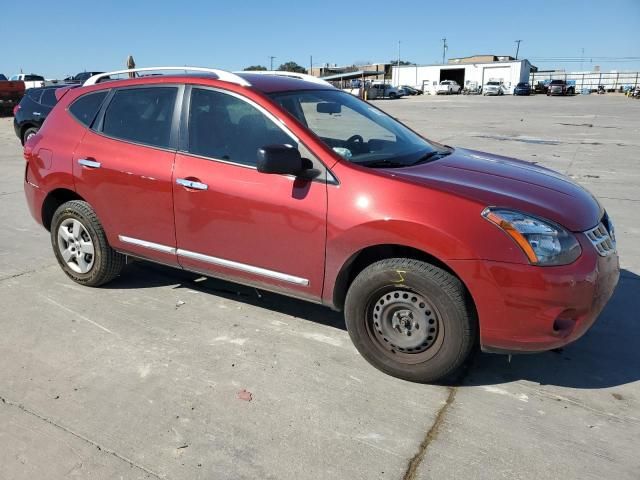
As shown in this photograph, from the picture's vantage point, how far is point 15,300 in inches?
174

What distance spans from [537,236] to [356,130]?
1764 millimetres

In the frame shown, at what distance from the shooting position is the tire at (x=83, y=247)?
4438 mm

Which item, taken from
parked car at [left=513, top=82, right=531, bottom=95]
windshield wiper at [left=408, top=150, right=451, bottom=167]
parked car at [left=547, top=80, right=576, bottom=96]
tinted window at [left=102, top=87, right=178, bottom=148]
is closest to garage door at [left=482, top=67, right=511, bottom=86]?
parked car at [left=513, top=82, right=531, bottom=95]

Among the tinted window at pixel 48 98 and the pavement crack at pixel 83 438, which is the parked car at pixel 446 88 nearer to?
the tinted window at pixel 48 98

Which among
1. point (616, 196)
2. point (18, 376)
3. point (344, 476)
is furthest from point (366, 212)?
point (616, 196)

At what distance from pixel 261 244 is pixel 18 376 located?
1682 millimetres

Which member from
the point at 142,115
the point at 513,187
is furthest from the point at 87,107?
the point at 513,187

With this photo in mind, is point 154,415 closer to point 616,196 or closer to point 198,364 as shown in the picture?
point 198,364

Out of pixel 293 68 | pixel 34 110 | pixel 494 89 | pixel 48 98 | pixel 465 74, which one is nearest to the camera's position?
pixel 34 110

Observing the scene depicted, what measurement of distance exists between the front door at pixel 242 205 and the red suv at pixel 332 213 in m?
0.01

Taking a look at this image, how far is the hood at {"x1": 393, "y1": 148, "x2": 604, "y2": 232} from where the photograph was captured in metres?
3.03

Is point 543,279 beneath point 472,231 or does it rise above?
beneath

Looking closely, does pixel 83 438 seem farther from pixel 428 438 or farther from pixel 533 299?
pixel 533 299

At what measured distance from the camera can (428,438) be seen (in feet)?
9.06
